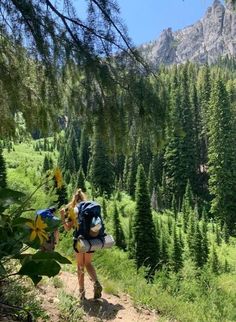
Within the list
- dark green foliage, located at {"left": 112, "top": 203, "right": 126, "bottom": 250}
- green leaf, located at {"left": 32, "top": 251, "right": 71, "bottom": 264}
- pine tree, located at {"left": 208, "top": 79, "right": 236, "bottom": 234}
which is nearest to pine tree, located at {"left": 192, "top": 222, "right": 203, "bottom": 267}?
dark green foliage, located at {"left": 112, "top": 203, "right": 126, "bottom": 250}

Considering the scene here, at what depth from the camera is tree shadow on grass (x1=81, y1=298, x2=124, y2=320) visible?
212 inches

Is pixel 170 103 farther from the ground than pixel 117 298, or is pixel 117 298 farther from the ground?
pixel 170 103

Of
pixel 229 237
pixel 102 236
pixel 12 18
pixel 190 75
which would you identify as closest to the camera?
pixel 12 18

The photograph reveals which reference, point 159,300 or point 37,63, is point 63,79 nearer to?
point 37,63

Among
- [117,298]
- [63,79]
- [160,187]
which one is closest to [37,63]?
[63,79]

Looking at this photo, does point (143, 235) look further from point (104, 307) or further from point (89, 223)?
point (89, 223)

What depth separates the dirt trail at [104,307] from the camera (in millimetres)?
5148

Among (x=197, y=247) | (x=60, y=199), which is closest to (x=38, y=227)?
(x=60, y=199)

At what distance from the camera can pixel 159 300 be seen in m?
6.24

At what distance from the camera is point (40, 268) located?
8.74ft

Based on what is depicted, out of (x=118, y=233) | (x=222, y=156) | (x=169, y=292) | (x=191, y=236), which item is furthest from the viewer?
(x=222, y=156)

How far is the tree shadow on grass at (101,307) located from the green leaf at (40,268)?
2690 mm

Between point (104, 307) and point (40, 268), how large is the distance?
3.21 metres

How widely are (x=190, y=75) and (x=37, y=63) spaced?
324 ft
